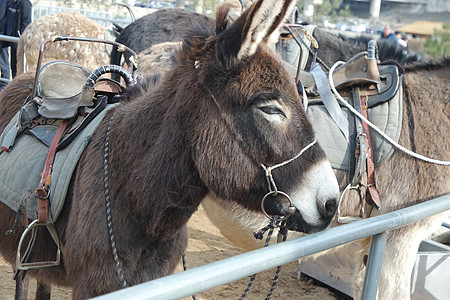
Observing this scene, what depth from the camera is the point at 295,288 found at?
4.73 m

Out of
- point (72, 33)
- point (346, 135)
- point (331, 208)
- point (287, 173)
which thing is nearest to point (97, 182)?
point (287, 173)

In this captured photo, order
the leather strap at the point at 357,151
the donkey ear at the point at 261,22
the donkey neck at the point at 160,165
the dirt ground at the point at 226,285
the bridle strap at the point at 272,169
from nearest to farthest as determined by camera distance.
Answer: the donkey ear at the point at 261,22, the bridle strap at the point at 272,169, the donkey neck at the point at 160,165, the leather strap at the point at 357,151, the dirt ground at the point at 226,285

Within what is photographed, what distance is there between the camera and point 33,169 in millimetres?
2414

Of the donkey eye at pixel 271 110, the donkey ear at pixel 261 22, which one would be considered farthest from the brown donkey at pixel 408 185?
the donkey ear at pixel 261 22

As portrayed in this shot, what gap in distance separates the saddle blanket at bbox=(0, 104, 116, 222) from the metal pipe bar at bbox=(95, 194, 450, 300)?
1244mm

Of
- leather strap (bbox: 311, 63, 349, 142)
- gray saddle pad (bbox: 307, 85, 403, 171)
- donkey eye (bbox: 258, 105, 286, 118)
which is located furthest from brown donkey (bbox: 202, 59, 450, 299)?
donkey eye (bbox: 258, 105, 286, 118)

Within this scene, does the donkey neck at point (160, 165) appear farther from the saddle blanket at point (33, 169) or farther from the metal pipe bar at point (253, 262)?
the metal pipe bar at point (253, 262)

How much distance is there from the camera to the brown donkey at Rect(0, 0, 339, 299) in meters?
1.89

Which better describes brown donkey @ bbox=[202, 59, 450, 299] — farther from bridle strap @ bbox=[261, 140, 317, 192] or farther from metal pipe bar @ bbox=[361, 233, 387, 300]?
metal pipe bar @ bbox=[361, 233, 387, 300]

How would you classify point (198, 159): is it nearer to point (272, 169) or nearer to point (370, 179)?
point (272, 169)

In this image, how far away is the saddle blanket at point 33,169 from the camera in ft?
7.37

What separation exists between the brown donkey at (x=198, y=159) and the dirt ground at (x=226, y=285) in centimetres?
228

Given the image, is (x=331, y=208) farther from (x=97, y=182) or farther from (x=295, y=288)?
(x=295, y=288)

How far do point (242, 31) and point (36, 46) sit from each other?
6.59 metres
